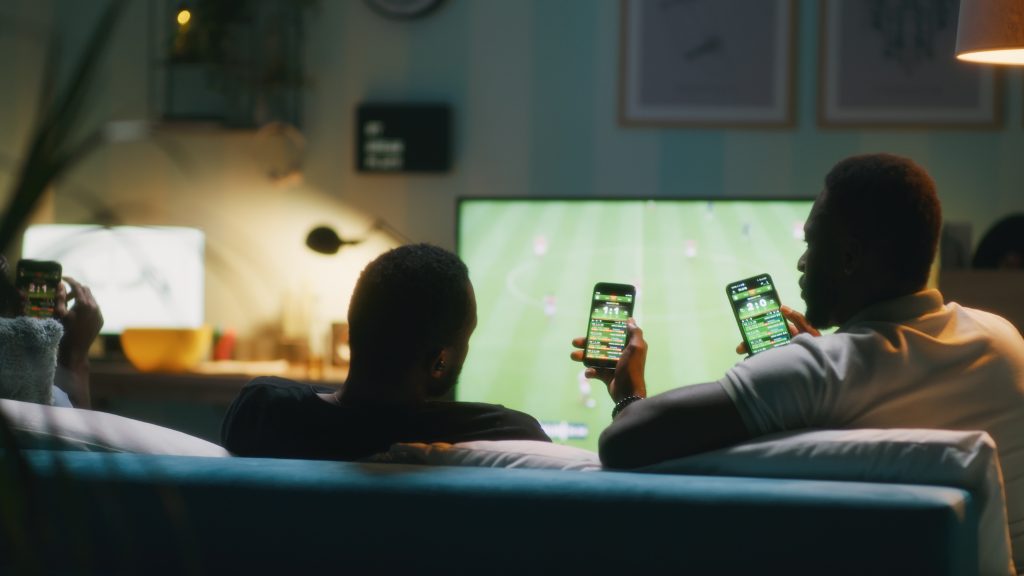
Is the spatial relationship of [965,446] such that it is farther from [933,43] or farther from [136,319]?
[136,319]

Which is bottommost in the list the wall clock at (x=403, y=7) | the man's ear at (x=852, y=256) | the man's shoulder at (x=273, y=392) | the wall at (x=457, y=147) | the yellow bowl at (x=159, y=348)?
the yellow bowl at (x=159, y=348)

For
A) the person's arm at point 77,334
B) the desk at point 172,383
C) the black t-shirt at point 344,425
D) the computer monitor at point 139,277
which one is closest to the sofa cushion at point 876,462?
the black t-shirt at point 344,425

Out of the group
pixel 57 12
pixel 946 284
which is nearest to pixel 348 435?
pixel 946 284

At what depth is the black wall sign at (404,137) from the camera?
12.4 feet

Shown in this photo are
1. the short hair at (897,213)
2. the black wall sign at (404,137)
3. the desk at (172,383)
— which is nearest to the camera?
the short hair at (897,213)

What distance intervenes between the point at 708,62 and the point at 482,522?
2787mm

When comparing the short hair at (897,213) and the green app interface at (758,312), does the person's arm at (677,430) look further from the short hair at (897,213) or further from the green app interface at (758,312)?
the green app interface at (758,312)

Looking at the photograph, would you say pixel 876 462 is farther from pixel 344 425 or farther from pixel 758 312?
pixel 758 312

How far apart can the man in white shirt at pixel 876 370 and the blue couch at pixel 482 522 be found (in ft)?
0.40

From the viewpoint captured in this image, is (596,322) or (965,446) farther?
(596,322)

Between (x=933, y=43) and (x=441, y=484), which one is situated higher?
(x=933, y=43)

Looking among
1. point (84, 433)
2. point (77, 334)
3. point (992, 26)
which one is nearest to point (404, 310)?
point (84, 433)

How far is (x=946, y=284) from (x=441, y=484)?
7.70ft

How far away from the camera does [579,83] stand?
12.3ft
